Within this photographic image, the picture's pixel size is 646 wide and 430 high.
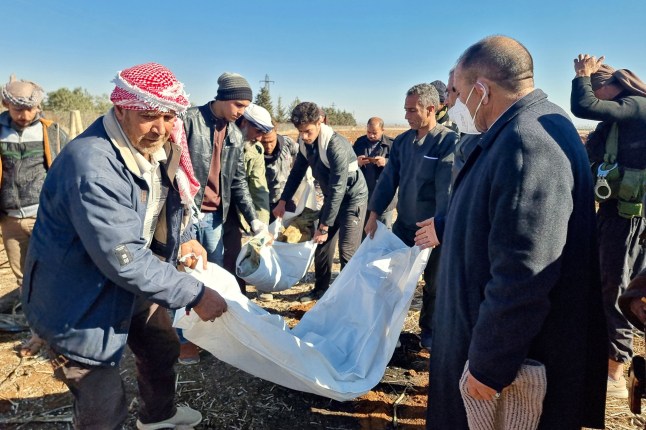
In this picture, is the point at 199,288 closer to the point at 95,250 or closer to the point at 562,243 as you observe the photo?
the point at 95,250

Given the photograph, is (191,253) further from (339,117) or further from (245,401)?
(339,117)

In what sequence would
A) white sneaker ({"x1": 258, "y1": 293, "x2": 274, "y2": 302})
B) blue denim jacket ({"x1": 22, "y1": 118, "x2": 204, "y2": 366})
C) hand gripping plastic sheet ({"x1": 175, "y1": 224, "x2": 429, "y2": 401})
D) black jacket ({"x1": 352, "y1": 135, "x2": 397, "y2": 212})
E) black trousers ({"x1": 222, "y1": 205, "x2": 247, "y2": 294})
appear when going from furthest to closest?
1. black jacket ({"x1": 352, "y1": 135, "x2": 397, "y2": 212})
2. white sneaker ({"x1": 258, "y1": 293, "x2": 274, "y2": 302})
3. black trousers ({"x1": 222, "y1": 205, "x2": 247, "y2": 294})
4. hand gripping plastic sheet ({"x1": 175, "y1": 224, "x2": 429, "y2": 401})
5. blue denim jacket ({"x1": 22, "y1": 118, "x2": 204, "y2": 366})

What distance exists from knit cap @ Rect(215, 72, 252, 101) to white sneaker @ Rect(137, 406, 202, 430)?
2.14 m

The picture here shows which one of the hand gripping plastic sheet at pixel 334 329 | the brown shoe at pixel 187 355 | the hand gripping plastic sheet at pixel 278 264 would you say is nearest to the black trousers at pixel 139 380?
the hand gripping plastic sheet at pixel 334 329

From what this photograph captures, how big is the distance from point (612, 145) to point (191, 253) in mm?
2686

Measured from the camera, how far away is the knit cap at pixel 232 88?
128 inches

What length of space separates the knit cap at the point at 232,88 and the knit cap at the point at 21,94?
1491 millimetres

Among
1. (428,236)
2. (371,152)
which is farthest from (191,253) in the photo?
(371,152)

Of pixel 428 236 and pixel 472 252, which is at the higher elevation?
pixel 472 252

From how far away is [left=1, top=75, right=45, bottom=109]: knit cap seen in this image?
3.36 metres

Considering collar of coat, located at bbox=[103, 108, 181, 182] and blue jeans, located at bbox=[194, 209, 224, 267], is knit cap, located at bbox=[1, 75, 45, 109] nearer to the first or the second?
blue jeans, located at bbox=[194, 209, 224, 267]

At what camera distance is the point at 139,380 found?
93.8 inches

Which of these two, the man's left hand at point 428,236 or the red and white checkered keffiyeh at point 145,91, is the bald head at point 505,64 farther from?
the red and white checkered keffiyeh at point 145,91

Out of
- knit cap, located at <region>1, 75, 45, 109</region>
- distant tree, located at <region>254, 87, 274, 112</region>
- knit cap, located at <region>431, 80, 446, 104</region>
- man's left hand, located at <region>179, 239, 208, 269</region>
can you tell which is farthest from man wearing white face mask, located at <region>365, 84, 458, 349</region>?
distant tree, located at <region>254, 87, 274, 112</region>
